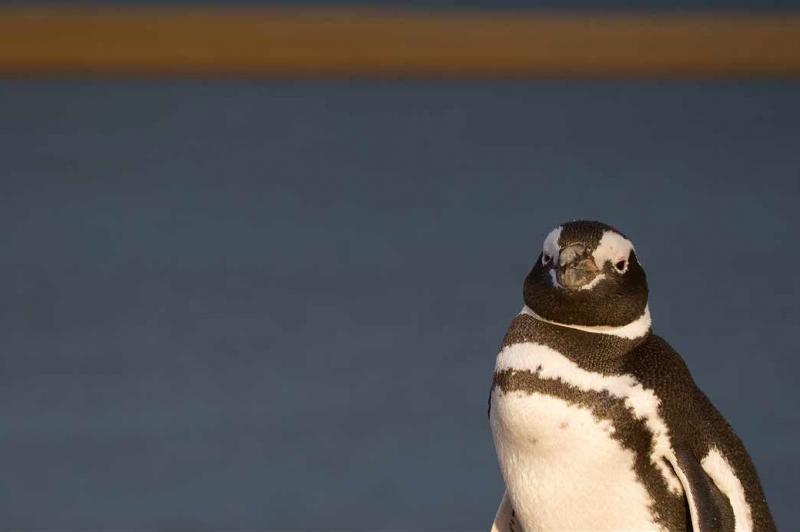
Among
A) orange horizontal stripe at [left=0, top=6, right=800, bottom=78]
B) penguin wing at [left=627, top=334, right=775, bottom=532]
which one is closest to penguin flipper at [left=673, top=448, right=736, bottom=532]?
penguin wing at [left=627, top=334, right=775, bottom=532]

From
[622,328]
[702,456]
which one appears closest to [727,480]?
[702,456]

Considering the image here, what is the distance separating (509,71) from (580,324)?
2989 mm

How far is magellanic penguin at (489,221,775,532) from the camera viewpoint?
1053 mm

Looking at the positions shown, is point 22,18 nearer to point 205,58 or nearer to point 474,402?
point 205,58

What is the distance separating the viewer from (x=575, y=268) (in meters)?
1.03

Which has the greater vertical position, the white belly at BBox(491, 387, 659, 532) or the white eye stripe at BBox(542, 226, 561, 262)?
the white eye stripe at BBox(542, 226, 561, 262)

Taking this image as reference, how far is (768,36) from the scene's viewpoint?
365cm

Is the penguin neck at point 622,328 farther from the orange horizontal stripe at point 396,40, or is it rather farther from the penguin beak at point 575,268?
the orange horizontal stripe at point 396,40

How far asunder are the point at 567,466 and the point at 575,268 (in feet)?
0.48

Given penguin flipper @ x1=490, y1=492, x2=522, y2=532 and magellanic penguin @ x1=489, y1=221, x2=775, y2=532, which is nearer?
magellanic penguin @ x1=489, y1=221, x2=775, y2=532

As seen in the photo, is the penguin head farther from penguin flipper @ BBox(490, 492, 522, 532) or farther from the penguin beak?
penguin flipper @ BBox(490, 492, 522, 532)

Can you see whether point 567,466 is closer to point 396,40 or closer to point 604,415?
point 604,415

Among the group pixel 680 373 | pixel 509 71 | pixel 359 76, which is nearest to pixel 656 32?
pixel 509 71

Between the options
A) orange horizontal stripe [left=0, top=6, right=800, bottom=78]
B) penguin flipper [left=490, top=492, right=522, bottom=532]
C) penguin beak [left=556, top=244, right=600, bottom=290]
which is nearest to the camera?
penguin beak [left=556, top=244, right=600, bottom=290]
